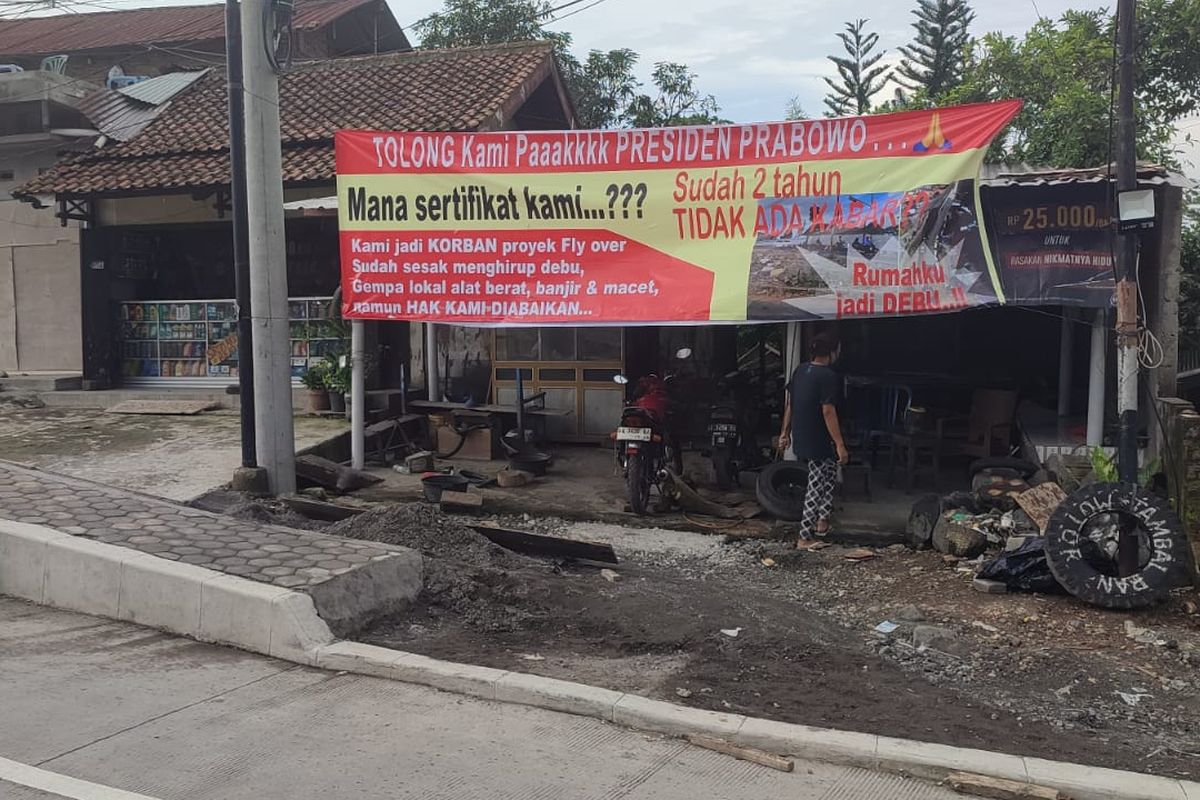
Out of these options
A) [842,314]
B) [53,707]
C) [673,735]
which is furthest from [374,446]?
[673,735]

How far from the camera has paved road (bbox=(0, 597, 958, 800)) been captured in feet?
11.4

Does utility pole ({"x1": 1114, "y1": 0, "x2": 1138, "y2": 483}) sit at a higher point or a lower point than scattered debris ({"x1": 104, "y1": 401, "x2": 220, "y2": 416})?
higher

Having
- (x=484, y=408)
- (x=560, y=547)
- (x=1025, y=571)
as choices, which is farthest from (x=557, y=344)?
(x=1025, y=571)

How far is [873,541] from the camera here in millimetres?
7648

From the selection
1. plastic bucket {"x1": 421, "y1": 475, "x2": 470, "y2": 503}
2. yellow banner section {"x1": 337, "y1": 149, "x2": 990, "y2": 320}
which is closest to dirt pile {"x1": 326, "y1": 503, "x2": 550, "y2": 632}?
plastic bucket {"x1": 421, "y1": 475, "x2": 470, "y2": 503}

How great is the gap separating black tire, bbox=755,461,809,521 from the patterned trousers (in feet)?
1.49

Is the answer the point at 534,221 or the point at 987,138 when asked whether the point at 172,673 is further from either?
the point at 987,138

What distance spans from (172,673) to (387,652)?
1043mm

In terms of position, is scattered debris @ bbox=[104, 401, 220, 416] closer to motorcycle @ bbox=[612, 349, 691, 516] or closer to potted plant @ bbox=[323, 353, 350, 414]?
potted plant @ bbox=[323, 353, 350, 414]

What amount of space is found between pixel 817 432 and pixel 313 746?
15.5ft

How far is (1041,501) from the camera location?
7.12 meters

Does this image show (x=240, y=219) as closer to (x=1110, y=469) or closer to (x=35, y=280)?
(x=1110, y=469)

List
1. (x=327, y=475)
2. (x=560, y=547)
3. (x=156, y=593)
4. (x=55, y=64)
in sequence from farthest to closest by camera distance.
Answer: (x=55, y=64) < (x=327, y=475) < (x=560, y=547) < (x=156, y=593)

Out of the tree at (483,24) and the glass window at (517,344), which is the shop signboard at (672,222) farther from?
the tree at (483,24)
